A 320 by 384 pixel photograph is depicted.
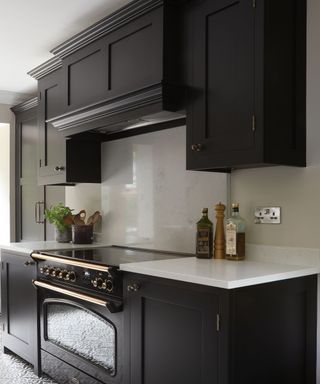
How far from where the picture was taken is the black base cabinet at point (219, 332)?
1.78 m

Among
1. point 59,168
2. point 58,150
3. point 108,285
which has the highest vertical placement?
point 58,150

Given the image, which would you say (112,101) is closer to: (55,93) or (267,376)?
(55,93)

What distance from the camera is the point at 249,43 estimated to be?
81.4 inches

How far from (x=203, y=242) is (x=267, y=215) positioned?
0.39m

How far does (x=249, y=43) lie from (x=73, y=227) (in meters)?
2.11

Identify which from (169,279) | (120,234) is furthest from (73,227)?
(169,279)

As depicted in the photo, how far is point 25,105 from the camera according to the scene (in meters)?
4.55

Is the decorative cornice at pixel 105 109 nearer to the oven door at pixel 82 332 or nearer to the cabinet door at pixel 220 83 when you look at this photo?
the cabinet door at pixel 220 83

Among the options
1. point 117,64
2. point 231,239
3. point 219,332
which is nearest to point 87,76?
point 117,64

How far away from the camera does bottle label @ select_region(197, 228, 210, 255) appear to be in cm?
251

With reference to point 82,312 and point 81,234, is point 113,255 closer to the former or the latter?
point 82,312

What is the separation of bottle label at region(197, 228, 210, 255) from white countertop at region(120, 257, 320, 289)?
0.32 ft

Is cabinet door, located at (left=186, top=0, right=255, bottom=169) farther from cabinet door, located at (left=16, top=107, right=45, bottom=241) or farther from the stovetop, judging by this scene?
cabinet door, located at (left=16, top=107, right=45, bottom=241)

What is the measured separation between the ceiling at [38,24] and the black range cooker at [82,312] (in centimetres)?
154
